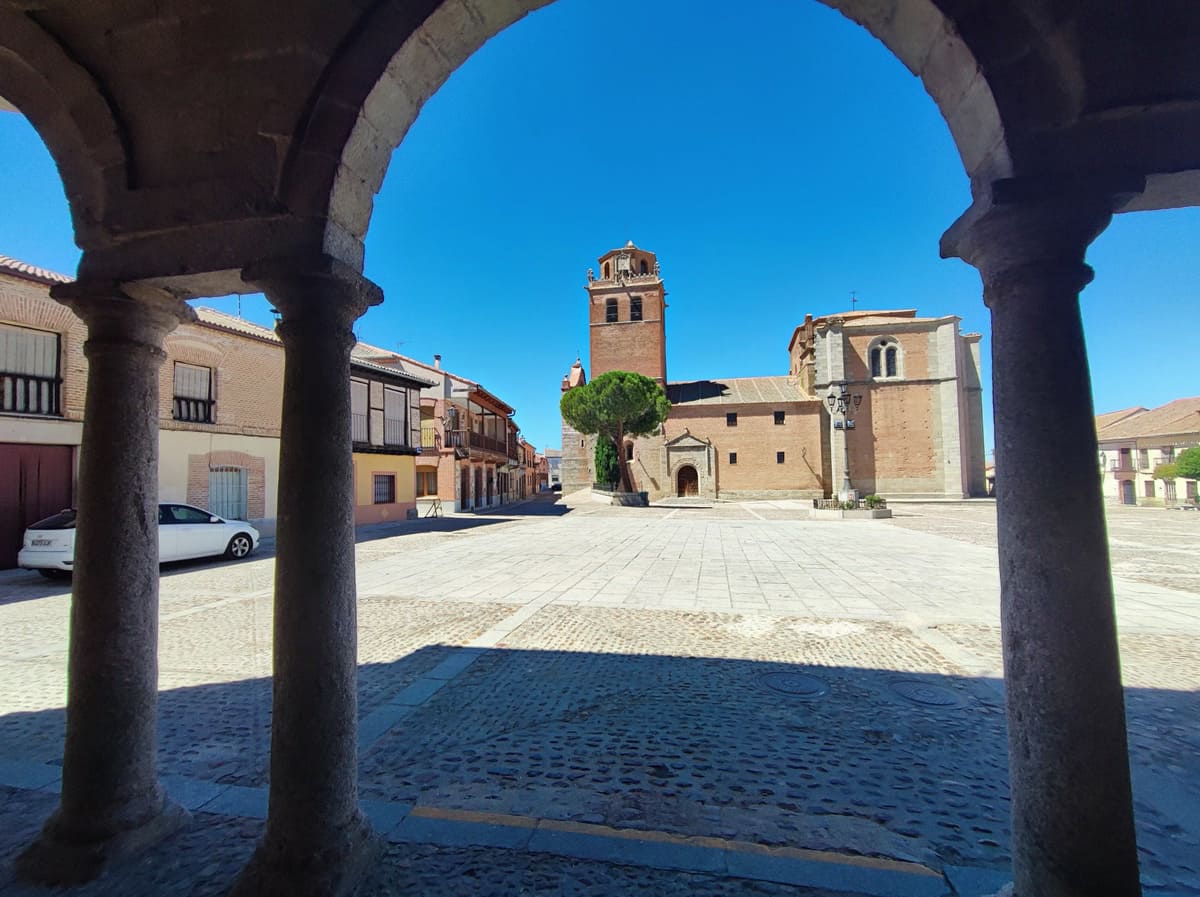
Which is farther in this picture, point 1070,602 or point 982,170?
point 982,170

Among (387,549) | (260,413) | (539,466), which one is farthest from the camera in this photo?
(539,466)

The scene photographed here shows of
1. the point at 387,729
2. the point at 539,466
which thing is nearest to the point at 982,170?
the point at 387,729

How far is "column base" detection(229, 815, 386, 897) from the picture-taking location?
1.84 meters

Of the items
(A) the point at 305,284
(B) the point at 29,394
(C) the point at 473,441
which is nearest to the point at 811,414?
(C) the point at 473,441

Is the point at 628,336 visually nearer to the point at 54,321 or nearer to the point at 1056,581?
the point at 54,321

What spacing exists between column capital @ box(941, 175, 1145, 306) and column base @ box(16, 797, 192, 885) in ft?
12.1

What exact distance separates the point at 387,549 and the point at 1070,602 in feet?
39.8

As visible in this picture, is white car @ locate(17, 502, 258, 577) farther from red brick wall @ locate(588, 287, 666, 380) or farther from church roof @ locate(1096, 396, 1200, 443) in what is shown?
church roof @ locate(1096, 396, 1200, 443)

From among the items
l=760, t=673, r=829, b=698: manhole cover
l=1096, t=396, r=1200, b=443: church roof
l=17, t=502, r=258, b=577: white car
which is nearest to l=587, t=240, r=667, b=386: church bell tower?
l=1096, t=396, r=1200, b=443: church roof

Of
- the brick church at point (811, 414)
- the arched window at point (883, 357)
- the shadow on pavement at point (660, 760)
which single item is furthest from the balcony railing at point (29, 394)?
the arched window at point (883, 357)

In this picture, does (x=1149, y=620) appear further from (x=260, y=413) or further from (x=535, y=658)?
(x=260, y=413)

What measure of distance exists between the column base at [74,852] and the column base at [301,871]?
60 centimetres

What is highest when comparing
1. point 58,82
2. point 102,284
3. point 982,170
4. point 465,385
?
point 465,385

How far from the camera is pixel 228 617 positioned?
603 cm
